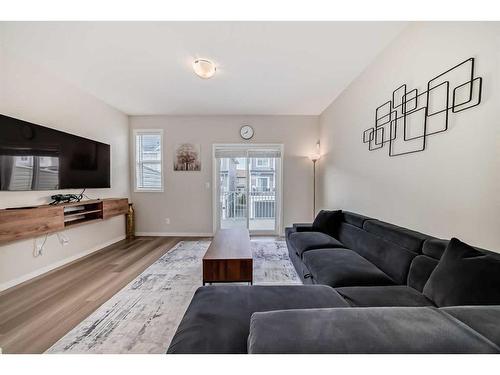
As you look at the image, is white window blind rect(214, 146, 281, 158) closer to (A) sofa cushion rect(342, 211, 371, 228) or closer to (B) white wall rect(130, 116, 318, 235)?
(B) white wall rect(130, 116, 318, 235)

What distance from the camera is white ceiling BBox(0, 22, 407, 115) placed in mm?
1997

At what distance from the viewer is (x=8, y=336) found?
1548 mm

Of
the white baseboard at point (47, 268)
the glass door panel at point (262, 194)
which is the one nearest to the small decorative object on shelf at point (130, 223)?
the white baseboard at point (47, 268)

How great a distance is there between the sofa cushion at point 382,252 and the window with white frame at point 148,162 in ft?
13.0

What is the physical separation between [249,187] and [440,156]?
3.50 m

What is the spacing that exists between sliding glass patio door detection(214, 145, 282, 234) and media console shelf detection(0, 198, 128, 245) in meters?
2.19

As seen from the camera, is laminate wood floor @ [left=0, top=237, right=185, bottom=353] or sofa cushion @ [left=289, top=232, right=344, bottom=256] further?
sofa cushion @ [left=289, top=232, right=344, bottom=256]

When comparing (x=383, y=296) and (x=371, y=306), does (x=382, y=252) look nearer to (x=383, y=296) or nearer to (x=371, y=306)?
(x=383, y=296)

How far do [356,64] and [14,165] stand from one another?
4046mm

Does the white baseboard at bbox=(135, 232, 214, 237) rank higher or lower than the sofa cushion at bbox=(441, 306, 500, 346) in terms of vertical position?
lower

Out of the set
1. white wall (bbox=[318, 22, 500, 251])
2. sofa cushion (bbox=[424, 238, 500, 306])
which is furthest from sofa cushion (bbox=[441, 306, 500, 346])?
white wall (bbox=[318, 22, 500, 251])

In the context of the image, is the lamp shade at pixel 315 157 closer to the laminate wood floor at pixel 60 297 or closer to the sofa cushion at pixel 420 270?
the sofa cushion at pixel 420 270

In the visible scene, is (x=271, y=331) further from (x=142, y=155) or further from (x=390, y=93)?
(x=142, y=155)

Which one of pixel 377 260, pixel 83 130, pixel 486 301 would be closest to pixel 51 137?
pixel 83 130
